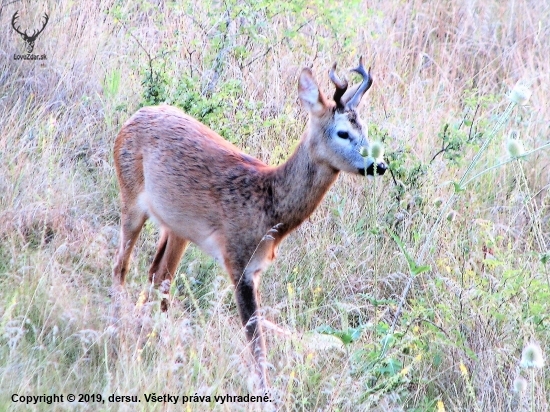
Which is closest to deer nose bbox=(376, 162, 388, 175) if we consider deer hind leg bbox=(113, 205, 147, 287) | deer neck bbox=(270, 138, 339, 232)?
deer neck bbox=(270, 138, 339, 232)

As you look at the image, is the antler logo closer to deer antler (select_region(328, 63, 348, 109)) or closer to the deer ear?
the deer ear

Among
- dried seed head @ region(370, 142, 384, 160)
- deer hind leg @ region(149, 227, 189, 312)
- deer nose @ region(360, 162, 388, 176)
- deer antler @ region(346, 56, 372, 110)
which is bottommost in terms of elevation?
deer hind leg @ region(149, 227, 189, 312)

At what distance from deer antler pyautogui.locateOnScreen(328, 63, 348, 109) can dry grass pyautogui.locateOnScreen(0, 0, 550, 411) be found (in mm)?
644

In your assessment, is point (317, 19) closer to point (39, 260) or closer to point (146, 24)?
point (146, 24)

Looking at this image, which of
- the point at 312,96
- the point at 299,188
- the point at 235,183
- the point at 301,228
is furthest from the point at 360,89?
the point at 301,228

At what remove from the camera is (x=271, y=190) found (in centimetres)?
586

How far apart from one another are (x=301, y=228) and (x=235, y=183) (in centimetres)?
105

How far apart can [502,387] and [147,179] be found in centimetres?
263

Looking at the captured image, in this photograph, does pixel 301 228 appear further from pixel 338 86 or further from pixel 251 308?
pixel 338 86

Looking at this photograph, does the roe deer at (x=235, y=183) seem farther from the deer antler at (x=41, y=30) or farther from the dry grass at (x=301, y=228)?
the deer antler at (x=41, y=30)

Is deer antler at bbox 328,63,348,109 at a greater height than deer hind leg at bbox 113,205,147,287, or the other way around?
deer antler at bbox 328,63,348,109

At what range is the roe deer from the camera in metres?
5.73

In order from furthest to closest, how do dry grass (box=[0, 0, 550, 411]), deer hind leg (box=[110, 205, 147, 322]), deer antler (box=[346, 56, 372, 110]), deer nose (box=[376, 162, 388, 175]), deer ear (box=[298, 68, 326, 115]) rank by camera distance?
deer hind leg (box=[110, 205, 147, 322]) < deer ear (box=[298, 68, 326, 115]) < deer antler (box=[346, 56, 372, 110]) < deer nose (box=[376, 162, 388, 175]) < dry grass (box=[0, 0, 550, 411])

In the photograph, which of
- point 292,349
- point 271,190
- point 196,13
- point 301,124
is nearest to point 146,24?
point 196,13
